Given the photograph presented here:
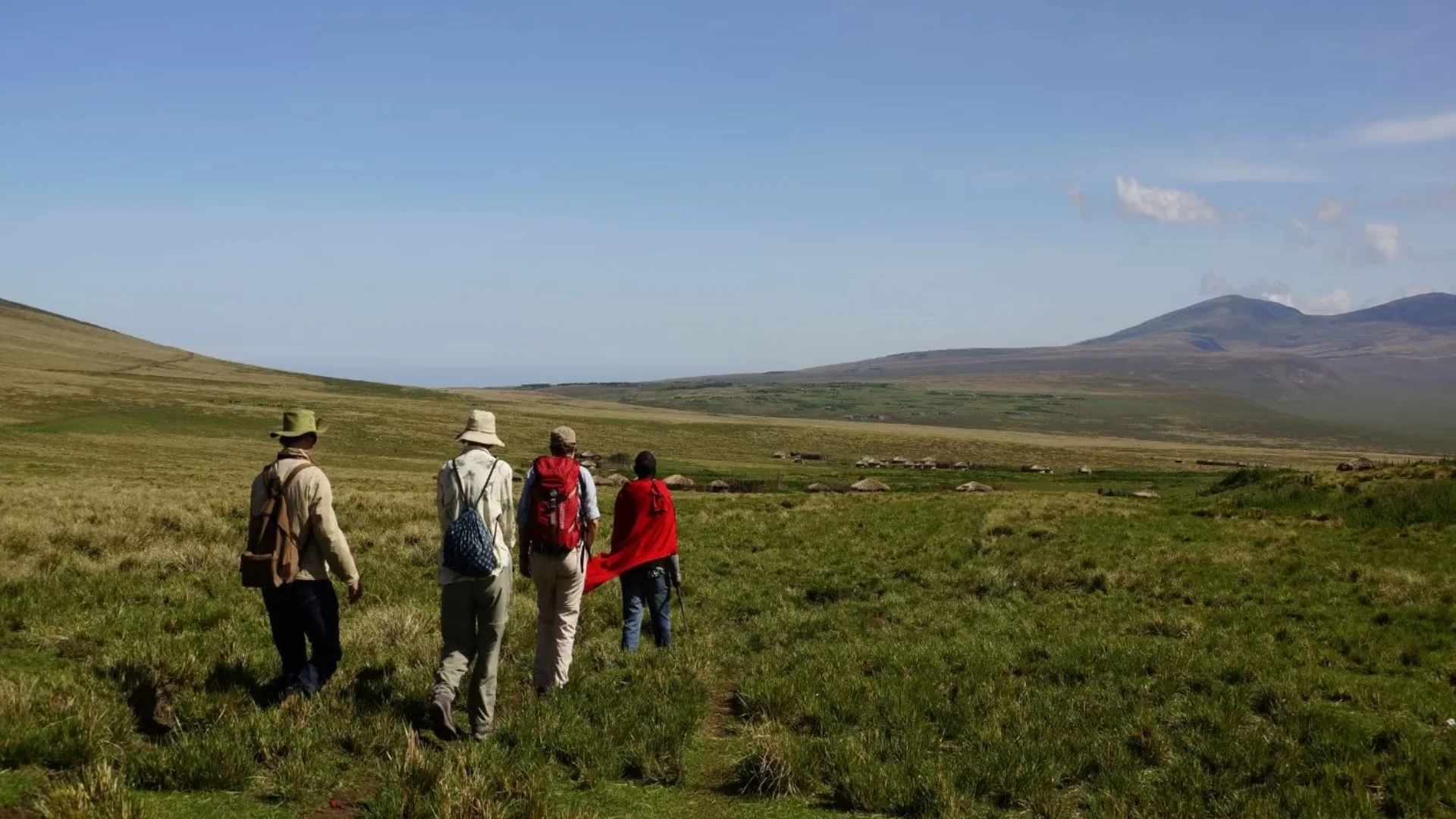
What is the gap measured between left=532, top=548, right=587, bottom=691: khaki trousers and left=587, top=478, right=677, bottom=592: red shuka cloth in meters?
1.96

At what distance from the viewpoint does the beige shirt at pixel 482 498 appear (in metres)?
7.54

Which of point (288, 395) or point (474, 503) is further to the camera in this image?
point (288, 395)

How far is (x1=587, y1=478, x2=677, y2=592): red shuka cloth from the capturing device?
1088cm

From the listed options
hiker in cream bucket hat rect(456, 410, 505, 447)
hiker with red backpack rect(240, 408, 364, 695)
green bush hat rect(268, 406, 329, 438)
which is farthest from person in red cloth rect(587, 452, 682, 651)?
green bush hat rect(268, 406, 329, 438)

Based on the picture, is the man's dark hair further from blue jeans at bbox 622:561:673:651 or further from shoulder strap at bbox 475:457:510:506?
shoulder strap at bbox 475:457:510:506

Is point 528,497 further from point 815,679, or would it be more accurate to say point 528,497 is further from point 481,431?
point 815,679

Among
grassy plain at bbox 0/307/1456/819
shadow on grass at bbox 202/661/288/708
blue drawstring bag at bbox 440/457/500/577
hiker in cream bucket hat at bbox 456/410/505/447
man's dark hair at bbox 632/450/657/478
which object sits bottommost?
grassy plain at bbox 0/307/1456/819

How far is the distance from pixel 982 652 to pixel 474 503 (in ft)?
20.5

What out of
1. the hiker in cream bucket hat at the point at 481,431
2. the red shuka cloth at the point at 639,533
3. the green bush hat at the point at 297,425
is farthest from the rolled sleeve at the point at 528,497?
the red shuka cloth at the point at 639,533

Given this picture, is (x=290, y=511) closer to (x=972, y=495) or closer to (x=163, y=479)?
(x=972, y=495)

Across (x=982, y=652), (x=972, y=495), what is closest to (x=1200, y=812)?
(x=982, y=652)

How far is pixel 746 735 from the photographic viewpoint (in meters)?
7.78

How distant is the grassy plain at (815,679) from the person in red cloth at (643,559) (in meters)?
0.70

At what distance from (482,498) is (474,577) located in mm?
634
